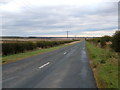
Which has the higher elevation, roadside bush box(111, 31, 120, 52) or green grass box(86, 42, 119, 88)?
roadside bush box(111, 31, 120, 52)

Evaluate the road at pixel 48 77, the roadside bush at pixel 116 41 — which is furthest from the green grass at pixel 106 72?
the roadside bush at pixel 116 41

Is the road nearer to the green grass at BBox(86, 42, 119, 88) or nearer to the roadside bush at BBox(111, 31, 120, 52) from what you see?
the green grass at BBox(86, 42, 119, 88)

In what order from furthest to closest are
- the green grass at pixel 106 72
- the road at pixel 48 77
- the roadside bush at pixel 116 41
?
the roadside bush at pixel 116 41
the road at pixel 48 77
the green grass at pixel 106 72

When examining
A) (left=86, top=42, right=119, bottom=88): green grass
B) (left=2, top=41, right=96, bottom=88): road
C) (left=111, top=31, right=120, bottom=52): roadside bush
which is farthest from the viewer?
(left=111, top=31, right=120, bottom=52): roadside bush

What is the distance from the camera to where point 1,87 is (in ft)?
24.5

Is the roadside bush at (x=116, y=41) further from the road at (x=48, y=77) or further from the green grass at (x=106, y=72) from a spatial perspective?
the road at (x=48, y=77)

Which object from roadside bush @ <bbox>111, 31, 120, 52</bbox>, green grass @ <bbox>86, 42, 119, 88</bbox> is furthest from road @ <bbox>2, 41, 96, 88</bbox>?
roadside bush @ <bbox>111, 31, 120, 52</bbox>

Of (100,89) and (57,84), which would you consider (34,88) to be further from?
(100,89)

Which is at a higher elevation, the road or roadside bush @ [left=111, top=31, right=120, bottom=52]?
roadside bush @ [left=111, top=31, right=120, bottom=52]

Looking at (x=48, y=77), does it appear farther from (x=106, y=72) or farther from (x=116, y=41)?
(x=116, y=41)

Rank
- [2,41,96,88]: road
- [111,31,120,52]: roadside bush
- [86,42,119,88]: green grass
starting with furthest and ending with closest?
[111,31,120,52]: roadside bush, [2,41,96,88]: road, [86,42,119,88]: green grass

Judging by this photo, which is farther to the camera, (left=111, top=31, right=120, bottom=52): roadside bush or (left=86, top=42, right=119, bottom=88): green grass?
(left=111, top=31, right=120, bottom=52): roadside bush

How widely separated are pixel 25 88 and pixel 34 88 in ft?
1.16

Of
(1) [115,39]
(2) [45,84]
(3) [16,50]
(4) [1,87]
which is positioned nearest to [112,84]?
(2) [45,84]
